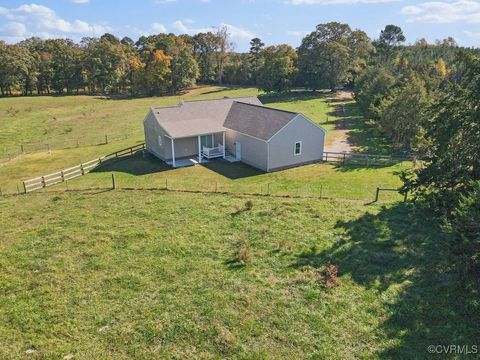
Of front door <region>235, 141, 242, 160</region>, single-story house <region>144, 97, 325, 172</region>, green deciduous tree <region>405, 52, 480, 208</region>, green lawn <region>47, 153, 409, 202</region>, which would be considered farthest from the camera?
front door <region>235, 141, 242, 160</region>

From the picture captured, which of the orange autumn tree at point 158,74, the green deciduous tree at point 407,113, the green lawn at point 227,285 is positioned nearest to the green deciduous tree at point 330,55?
the orange autumn tree at point 158,74

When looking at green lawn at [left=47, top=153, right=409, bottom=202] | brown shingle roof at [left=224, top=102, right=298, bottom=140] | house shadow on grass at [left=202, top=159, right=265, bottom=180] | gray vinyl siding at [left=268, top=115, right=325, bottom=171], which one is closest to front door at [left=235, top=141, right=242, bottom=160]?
house shadow on grass at [left=202, top=159, right=265, bottom=180]

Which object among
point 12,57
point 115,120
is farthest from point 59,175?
point 12,57

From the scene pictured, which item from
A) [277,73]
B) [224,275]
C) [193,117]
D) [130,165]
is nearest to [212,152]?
[193,117]

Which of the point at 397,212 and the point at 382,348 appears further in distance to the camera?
the point at 397,212

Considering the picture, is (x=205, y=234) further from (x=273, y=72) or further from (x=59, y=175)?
(x=273, y=72)

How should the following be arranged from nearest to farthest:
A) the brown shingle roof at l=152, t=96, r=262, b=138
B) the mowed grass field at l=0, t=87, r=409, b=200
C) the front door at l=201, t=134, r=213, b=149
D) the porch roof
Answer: the mowed grass field at l=0, t=87, r=409, b=200
the porch roof
the brown shingle roof at l=152, t=96, r=262, b=138
the front door at l=201, t=134, r=213, b=149

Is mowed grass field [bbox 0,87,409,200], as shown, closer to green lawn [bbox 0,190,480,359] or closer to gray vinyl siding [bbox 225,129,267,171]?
gray vinyl siding [bbox 225,129,267,171]
